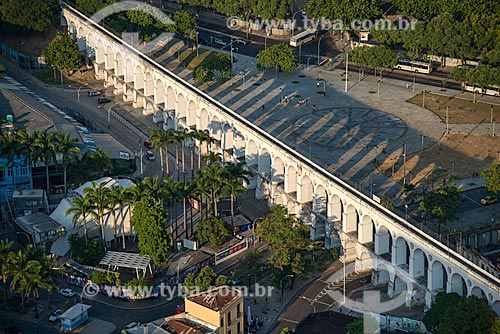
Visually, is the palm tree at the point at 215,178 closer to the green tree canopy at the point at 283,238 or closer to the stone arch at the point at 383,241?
the green tree canopy at the point at 283,238

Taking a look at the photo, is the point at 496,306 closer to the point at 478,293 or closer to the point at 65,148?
the point at 478,293

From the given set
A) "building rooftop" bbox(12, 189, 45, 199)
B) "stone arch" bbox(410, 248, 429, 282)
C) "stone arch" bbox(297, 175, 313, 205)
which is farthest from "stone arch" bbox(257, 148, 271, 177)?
"stone arch" bbox(410, 248, 429, 282)

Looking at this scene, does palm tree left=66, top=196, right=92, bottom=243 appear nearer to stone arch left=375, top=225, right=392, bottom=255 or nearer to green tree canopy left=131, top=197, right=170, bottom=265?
green tree canopy left=131, top=197, right=170, bottom=265

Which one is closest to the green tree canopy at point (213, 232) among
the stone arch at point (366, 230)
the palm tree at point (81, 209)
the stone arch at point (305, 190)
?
the stone arch at point (305, 190)

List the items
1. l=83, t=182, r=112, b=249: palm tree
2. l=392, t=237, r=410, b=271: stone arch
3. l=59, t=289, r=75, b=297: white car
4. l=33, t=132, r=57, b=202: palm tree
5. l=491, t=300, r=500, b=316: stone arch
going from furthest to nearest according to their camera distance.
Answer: l=33, t=132, r=57, b=202: palm tree → l=83, t=182, r=112, b=249: palm tree → l=59, t=289, r=75, b=297: white car → l=392, t=237, r=410, b=271: stone arch → l=491, t=300, r=500, b=316: stone arch

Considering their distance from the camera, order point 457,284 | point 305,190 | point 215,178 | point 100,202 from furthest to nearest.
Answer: point 305,190
point 215,178
point 100,202
point 457,284

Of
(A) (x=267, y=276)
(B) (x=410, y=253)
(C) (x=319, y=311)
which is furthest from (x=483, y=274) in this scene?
(A) (x=267, y=276)

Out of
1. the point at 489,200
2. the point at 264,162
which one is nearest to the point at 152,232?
the point at 264,162
